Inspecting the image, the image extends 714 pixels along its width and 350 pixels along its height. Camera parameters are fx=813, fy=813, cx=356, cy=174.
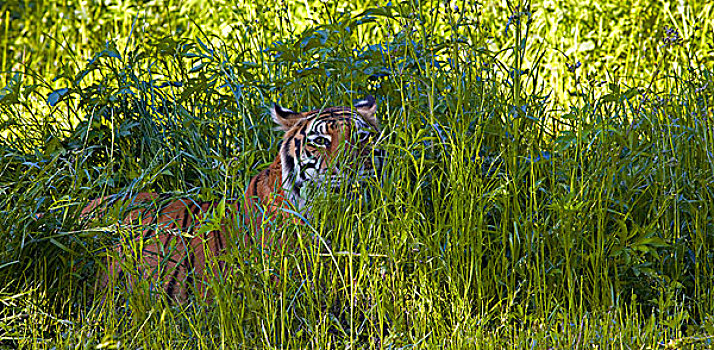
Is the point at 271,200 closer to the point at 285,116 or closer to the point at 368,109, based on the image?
the point at 285,116

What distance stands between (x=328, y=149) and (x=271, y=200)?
0.29 m

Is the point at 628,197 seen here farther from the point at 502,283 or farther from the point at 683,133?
the point at 502,283

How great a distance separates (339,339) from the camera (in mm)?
2824

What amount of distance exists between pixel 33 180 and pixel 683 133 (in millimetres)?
2562

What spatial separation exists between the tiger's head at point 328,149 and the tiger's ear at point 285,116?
0.05 feet

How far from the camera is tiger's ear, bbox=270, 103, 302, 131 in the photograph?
332 centimetres

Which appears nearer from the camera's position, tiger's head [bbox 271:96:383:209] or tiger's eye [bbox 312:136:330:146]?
tiger's head [bbox 271:96:383:209]

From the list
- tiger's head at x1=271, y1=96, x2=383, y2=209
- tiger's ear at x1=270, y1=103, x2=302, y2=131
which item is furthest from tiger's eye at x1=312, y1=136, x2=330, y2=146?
tiger's ear at x1=270, y1=103, x2=302, y2=131

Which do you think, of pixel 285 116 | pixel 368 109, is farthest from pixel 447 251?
pixel 285 116

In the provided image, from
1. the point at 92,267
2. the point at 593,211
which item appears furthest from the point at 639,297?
the point at 92,267

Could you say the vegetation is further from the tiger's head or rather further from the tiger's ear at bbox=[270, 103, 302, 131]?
the tiger's ear at bbox=[270, 103, 302, 131]

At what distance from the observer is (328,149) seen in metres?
3.10

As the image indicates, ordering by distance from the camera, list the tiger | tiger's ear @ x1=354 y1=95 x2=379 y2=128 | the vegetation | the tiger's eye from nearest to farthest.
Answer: the vegetation < the tiger < the tiger's eye < tiger's ear @ x1=354 y1=95 x2=379 y2=128

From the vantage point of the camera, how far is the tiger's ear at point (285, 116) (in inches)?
131
